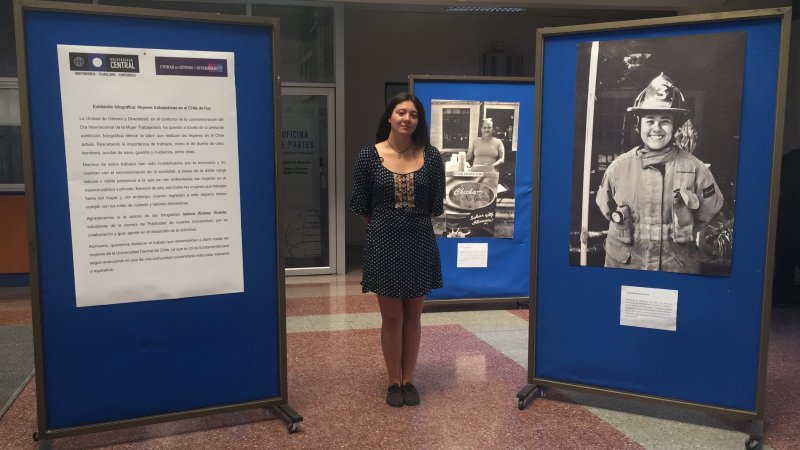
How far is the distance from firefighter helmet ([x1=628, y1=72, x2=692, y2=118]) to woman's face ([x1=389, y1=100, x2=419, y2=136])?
1026 mm

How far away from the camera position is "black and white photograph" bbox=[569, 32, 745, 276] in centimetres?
259

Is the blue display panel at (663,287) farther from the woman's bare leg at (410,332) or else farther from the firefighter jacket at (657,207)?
the woman's bare leg at (410,332)

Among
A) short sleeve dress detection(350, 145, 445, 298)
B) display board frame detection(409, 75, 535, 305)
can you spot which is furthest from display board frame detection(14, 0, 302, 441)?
display board frame detection(409, 75, 535, 305)

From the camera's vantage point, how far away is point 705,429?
2.75 m

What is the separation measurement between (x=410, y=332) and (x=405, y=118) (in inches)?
42.3

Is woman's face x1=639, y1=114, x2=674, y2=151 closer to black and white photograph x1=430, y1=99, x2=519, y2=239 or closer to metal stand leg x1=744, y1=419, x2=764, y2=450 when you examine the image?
metal stand leg x1=744, y1=419, x2=764, y2=450

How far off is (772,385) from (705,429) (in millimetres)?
861

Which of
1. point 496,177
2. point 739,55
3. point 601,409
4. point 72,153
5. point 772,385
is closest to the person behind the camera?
point 72,153

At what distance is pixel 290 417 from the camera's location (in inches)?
107


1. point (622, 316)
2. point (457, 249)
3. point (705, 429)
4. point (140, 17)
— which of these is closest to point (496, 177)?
point (457, 249)

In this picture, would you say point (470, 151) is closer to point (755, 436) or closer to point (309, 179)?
point (309, 179)

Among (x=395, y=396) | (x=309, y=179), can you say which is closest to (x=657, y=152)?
(x=395, y=396)

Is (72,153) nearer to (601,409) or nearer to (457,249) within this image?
(601,409)

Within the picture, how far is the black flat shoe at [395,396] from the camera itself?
2.99 meters
